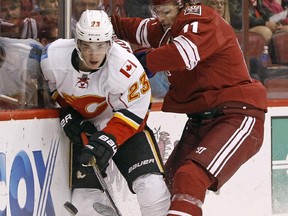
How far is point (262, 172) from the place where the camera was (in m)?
5.58

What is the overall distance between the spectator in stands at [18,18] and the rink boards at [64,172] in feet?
1.14

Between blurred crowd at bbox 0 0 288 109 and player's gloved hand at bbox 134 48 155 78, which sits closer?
blurred crowd at bbox 0 0 288 109

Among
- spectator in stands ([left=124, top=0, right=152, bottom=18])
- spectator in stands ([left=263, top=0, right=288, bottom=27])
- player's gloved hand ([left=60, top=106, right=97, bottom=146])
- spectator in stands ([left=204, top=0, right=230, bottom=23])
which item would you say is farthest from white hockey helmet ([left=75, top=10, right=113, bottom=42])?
spectator in stands ([left=263, top=0, right=288, bottom=27])

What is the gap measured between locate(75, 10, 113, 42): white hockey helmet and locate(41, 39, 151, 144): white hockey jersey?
0.10 meters

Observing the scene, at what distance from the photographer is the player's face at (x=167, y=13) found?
4.41 m

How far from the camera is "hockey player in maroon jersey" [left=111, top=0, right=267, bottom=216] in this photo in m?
4.17

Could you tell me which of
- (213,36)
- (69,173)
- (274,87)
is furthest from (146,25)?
(274,87)

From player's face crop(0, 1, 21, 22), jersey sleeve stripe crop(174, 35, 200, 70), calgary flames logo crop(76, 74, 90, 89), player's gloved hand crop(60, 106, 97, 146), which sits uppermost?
player's face crop(0, 1, 21, 22)

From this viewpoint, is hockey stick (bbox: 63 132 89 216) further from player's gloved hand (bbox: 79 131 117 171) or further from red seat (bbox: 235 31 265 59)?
red seat (bbox: 235 31 265 59)

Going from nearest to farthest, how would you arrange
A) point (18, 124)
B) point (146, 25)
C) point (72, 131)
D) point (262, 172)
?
point (18, 124) < point (72, 131) < point (146, 25) < point (262, 172)

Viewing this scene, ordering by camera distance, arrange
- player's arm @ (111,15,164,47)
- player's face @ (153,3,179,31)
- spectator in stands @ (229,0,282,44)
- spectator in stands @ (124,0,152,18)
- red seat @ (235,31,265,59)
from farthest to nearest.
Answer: red seat @ (235,31,265,59), spectator in stands @ (229,0,282,44), spectator in stands @ (124,0,152,18), player's arm @ (111,15,164,47), player's face @ (153,3,179,31)

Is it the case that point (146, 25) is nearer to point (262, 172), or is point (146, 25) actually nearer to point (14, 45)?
point (14, 45)

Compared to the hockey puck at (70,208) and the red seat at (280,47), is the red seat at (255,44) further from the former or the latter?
the hockey puck at (70,208)

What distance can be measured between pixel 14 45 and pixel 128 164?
0.72 m
